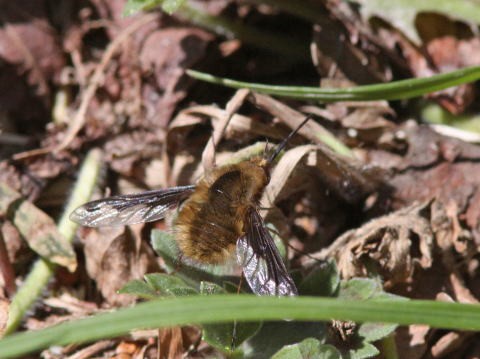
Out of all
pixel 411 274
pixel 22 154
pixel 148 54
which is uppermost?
pixel 148 54

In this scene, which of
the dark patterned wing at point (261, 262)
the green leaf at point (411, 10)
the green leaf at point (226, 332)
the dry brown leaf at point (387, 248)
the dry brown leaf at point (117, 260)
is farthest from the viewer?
the green leaf at point (411, 10)

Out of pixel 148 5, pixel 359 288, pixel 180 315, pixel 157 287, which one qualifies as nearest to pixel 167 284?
pixel 157 287

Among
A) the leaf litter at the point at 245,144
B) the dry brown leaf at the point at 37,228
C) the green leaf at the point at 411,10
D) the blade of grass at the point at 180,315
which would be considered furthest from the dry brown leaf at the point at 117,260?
the green leaf at the point at 411,10

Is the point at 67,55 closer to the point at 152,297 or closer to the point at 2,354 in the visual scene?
the point at 152,297

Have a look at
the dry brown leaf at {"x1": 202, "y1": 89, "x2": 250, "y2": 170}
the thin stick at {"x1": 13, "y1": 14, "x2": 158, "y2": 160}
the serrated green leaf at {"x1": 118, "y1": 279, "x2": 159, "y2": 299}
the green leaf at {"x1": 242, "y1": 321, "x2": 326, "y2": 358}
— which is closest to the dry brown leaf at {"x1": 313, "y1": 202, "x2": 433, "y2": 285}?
the green leaf at {"x1": 242, "y1": 321, "x2": 326, "y2": 358}

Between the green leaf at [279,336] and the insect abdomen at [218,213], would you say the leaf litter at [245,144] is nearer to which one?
the green leaf at [279,336]

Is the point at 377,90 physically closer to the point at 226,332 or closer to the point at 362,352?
the point at 362,352

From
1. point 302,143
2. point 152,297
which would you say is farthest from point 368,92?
point 152,297
